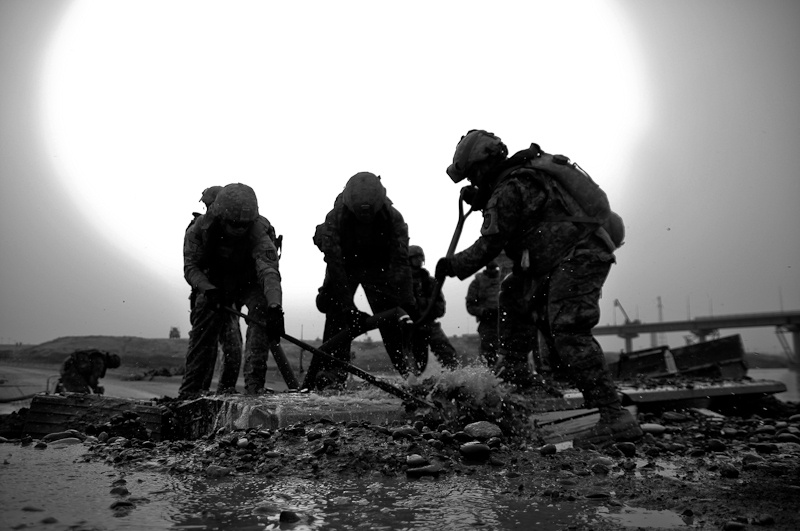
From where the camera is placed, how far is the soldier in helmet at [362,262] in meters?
6.19

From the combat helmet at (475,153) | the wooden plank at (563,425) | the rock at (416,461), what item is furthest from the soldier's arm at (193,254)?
the rock at (416,461)

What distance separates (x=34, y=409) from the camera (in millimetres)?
5891

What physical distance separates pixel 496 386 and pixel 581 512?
194 cm

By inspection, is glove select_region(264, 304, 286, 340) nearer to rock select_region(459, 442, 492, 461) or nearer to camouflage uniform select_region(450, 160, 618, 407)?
camouflage uniform select_region(450, 160, 618, 407)

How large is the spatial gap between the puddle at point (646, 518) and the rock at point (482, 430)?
139 cm

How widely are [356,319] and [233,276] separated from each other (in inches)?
54.6

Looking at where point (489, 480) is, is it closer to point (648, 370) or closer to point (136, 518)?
point (136, 518)

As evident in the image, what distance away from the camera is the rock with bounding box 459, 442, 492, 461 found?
329cm

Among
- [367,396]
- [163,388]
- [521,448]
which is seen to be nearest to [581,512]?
[521,448]

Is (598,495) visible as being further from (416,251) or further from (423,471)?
(416,251)

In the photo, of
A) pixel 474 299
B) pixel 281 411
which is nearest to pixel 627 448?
pixel 281 411

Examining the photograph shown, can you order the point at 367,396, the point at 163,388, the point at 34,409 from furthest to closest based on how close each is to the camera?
the point at 163,388
the point at 34,409
the point at 367,396

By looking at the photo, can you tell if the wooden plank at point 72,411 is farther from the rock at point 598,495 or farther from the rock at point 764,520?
the rock at point 764,520

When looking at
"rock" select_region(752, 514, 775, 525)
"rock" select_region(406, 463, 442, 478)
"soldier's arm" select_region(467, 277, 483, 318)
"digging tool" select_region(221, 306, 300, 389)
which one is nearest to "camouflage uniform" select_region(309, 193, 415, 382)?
"digging tool" select_region(221, 306, 300, 389)
